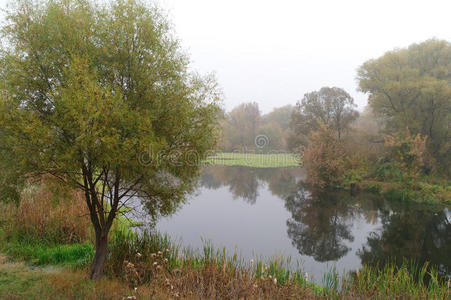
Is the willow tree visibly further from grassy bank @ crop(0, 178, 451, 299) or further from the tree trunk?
grassy bank @ crop(0, 178, 451, 299)

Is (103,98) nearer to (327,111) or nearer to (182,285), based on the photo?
(182,285)

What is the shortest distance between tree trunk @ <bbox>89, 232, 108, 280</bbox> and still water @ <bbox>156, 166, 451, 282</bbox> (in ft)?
9.39

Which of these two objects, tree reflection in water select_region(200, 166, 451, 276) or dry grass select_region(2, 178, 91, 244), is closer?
dry grass select_region(2, 178, 91, 244)

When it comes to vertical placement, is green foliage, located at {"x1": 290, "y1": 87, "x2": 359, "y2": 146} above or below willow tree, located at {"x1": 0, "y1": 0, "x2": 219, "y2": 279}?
above

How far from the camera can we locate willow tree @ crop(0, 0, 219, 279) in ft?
19.8

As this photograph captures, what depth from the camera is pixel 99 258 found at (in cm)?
790

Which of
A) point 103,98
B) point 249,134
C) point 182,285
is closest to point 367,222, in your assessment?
point 182,285

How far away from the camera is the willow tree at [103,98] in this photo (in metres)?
6.03

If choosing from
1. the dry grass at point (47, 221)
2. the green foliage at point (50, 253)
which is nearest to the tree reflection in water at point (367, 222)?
the green foliage at point (50, 253)

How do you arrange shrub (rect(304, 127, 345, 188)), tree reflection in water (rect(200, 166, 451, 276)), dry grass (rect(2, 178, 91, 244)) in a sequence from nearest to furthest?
1. dry grass (rect(2, 178, 91, 244))
2. tree reflection in water (rect(200, 166, 451, 276))
3. shrub (rect(304, 127, 345, 188))

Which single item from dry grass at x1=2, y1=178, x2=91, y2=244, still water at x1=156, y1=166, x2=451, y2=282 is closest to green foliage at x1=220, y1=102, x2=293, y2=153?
still water at x1=156, y1=166, x2=451, y2=282

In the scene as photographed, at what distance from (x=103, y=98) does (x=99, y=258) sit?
15.3ft

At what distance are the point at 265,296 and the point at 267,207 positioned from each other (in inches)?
672

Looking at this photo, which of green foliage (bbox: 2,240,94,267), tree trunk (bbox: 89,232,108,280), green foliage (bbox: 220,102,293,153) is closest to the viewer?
tree trunk (bbox: 89,232,108,280)
